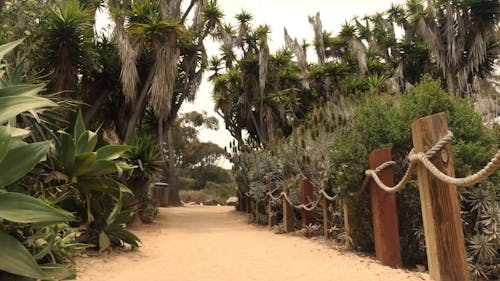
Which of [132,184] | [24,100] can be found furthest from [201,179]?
[24,100]

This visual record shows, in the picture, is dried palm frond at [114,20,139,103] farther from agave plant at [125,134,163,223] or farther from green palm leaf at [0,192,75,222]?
green palm leaf at [0,192,75,222]

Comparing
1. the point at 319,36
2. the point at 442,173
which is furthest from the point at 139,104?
the point at 319,36

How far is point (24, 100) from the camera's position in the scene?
9.01 ft

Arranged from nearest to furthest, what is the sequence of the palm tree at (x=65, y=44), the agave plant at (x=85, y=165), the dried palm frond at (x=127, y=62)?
the agave plant at (x=85, y=165), the palm tree at (x=65, y=44), the dried palm frond at (x=127, y=62)

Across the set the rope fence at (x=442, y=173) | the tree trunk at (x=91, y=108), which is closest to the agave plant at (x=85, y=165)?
the rope fence at (x=442, y=173)

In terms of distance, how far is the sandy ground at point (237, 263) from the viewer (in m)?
4.71

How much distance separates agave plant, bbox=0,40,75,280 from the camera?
2295mm

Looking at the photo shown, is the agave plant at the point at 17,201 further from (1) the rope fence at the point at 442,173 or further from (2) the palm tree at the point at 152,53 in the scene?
(2) the palm tree at the point at 152,53

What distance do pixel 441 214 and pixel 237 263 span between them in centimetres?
303

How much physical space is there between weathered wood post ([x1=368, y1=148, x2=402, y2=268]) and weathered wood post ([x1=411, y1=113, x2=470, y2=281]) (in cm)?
167

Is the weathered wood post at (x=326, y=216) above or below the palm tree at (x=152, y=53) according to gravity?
below

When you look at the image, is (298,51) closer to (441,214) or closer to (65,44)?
(65,44)

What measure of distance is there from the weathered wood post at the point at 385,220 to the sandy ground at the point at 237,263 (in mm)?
205

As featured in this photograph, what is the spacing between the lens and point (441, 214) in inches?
139
